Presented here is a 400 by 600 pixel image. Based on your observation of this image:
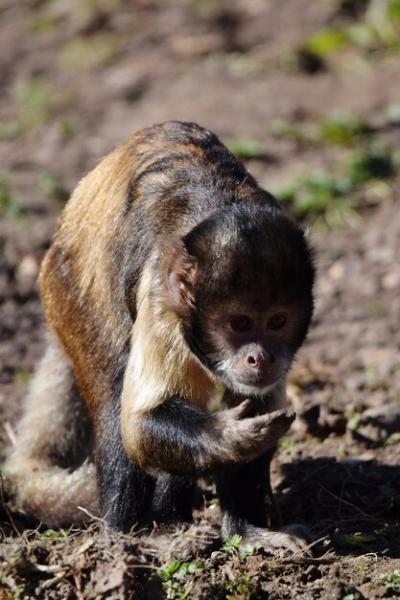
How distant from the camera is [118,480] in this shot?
6227 mm

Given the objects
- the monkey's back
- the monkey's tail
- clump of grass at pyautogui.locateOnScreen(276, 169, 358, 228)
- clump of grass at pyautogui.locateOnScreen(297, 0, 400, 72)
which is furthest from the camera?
clump of grass at pyautogui.locateOnScreen(297, 0, 400, 72)

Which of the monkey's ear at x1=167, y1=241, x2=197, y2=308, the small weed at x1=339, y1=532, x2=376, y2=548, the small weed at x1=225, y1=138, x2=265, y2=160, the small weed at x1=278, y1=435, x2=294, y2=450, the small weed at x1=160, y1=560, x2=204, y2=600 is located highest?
the monkey's ear at x1=167, y1=241, x2=197, y2=308

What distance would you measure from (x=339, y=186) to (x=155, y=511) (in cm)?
634

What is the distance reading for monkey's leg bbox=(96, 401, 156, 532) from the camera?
6.20 meters

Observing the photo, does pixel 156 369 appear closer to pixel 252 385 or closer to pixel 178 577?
pixel 252 385

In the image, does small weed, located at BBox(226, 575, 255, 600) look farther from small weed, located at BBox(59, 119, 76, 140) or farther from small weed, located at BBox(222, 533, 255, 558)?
small weed, located at BBox(59, 119, 76, 140)

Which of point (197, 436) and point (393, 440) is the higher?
point (197, 436)

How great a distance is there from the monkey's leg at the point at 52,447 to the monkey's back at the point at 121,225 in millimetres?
447

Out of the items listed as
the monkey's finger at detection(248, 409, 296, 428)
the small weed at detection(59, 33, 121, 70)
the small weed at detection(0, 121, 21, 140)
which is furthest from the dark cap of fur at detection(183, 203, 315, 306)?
the small weed at detection(59, 33, 121, 70)

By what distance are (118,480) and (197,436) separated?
2.58 ft

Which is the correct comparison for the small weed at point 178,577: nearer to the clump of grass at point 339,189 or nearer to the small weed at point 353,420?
the small weed at point 353,420

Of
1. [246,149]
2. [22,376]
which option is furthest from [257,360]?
[246,149]

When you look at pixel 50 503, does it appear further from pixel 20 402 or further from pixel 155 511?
pixel 20 402

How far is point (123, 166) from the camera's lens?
655 cm
